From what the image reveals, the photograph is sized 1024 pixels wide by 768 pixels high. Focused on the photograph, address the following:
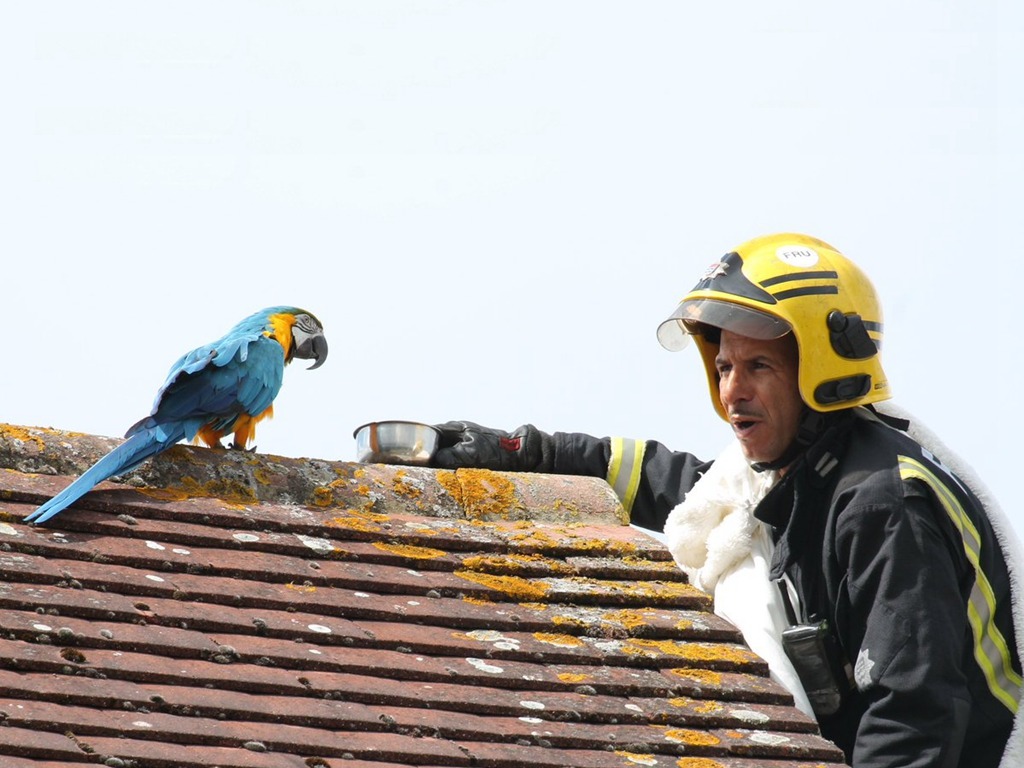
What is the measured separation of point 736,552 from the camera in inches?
184

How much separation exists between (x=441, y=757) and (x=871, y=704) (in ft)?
4.95

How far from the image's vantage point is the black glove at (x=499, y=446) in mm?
5598

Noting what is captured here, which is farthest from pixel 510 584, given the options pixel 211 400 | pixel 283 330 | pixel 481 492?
pixel 283 330

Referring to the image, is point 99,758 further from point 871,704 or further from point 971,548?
point 971,548

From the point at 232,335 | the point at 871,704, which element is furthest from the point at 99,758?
the point at 232,335

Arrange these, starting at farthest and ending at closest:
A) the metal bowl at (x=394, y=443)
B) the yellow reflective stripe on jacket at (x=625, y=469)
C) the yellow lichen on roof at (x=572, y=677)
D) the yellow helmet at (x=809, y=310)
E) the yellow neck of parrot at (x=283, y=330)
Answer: the yellow neck of parrot at (x=283, y=330) < the yellow reflective stripe on jacket at (x=625, y=469) < the metal bowl at (x=394, y=443) < the yellow helmet at (x=809, y=310) < the yellow lichen on roof at (x=572, y=677)

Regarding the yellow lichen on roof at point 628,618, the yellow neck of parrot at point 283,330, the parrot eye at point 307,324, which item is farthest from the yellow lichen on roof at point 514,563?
the parrot eye at point 307,324

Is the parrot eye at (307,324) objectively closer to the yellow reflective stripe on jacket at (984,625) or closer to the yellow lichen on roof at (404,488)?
the yellow lichen on roof at (404,488)

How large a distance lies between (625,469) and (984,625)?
1700mm

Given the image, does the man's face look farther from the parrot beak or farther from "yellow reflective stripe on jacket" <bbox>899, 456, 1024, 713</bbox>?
the parrot beak

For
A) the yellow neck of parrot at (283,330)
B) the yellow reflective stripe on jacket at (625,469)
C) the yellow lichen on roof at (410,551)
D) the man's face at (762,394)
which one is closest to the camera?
the yellow lichen on roof at (410,551)

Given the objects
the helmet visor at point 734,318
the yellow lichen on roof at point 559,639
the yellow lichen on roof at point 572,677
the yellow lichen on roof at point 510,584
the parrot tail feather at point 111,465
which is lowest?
the yellow lichen on roof at point 572,677

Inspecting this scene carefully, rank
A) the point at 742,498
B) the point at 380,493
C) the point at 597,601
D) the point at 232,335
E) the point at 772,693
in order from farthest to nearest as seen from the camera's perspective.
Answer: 1. the point at 232,335
2. the point at 742,498
3. the point at 380,493
4. the point at 597,601
5. the point at 772,693

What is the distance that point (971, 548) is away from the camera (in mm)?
4398
